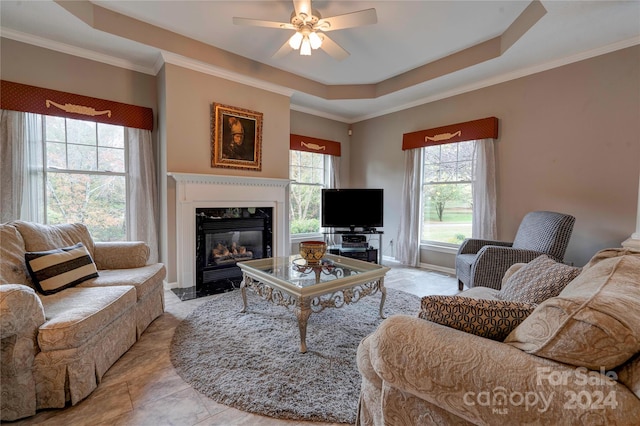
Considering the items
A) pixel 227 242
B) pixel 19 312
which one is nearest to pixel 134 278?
pixel 19 312

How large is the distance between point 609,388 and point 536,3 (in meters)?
3.08

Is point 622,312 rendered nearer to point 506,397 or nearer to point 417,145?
point 506,397

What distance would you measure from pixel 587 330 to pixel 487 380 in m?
0.27

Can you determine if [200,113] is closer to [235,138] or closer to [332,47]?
[235,138]

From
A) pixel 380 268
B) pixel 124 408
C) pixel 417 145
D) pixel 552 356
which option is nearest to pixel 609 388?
pixel 552 356

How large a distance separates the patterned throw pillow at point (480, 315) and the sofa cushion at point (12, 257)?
2.44 m

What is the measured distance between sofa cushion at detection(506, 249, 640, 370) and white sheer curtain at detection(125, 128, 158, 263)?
369 centimetres

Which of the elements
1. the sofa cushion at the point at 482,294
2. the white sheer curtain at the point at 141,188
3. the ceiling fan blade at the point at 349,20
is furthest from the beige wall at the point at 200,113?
the sofa cushion at the point at 482,294

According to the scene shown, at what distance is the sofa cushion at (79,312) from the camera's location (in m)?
1.38

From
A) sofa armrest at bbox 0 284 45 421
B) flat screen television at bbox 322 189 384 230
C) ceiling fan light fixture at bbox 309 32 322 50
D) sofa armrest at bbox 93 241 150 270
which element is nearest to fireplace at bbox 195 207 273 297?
sofa armrest at bbox 93 241 150 270

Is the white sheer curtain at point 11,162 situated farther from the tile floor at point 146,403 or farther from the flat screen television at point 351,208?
the flat screen television at point 351,208

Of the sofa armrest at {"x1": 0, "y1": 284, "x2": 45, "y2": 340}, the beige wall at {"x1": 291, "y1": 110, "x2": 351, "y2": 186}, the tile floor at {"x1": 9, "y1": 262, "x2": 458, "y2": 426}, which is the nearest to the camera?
the sofa armrest at {"x1": 0, "y1": 284, "x2": 45, "y2": 340}

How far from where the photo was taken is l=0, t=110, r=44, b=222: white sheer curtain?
105 inches

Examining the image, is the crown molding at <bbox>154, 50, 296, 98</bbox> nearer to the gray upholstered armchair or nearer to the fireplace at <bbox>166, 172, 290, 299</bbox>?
the fireplace at <bbox>166, 172, 290, 299</bbox>
